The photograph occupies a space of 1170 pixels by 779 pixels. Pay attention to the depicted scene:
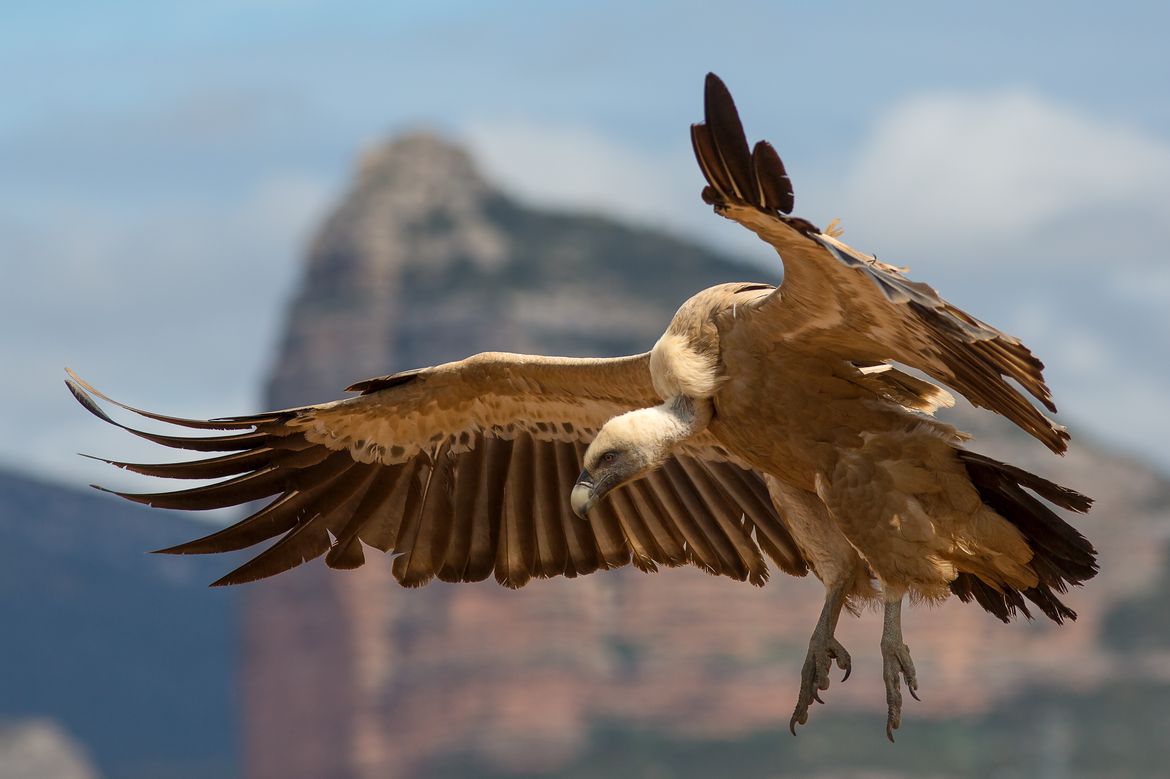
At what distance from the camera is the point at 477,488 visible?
42.2 ft

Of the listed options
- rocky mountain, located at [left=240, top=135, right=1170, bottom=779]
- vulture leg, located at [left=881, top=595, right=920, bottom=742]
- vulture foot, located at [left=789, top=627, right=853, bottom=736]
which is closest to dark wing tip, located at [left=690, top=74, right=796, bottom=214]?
vulture leg, located at [left=881, top=595, right=920, bottom=742]

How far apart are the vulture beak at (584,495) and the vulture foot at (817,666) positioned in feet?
5.13

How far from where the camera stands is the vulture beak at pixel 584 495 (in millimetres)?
10258

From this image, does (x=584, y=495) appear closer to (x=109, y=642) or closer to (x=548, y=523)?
(x=548, y=523)

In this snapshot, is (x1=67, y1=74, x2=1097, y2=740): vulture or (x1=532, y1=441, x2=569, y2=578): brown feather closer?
(x1=67, y1=74, x2=1097, y2=740): vulture

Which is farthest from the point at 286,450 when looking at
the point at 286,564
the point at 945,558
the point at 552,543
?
the point at 945,558

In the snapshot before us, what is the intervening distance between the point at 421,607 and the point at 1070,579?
298 ft

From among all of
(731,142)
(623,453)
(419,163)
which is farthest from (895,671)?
(419,163)

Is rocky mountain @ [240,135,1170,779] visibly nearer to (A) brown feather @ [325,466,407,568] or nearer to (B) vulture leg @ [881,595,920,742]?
(A) brown feather @ [325,466,407,568]

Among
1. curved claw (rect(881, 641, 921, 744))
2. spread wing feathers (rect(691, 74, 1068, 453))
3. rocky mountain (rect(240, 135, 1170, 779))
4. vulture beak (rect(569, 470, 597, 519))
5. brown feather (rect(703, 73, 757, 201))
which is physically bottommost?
rocky mountain (rect(240, 135, 1170, 779))

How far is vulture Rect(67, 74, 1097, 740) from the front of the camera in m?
9.65

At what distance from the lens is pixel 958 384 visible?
9836 mm

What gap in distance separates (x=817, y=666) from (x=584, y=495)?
1.75m

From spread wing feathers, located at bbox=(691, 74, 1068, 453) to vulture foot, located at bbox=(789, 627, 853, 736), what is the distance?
1.65 metres
